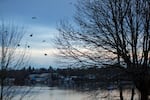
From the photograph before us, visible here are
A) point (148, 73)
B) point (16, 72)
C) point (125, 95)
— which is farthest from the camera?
point (125, 95)

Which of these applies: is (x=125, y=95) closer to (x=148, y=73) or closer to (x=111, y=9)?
(x=148, y=73)

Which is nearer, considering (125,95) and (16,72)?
(16,72)

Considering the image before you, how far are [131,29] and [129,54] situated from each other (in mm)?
1234

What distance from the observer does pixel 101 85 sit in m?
19.1

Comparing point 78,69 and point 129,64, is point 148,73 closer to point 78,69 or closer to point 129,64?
point 129,64

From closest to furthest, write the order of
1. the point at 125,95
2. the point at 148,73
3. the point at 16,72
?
the point at 148,73 < the point at 16,72 < the point at 125,95

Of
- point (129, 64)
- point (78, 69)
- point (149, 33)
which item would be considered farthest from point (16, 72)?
point (149, 33)

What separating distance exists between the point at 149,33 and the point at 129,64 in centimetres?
193

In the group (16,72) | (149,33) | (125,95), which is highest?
(149,33)

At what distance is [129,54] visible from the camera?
61.5 ft

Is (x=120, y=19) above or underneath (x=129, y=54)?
above

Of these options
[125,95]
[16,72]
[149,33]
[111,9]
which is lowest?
[125,95]

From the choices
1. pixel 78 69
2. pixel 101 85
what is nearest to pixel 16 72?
pixel 78 69

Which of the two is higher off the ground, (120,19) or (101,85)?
(120,19)
